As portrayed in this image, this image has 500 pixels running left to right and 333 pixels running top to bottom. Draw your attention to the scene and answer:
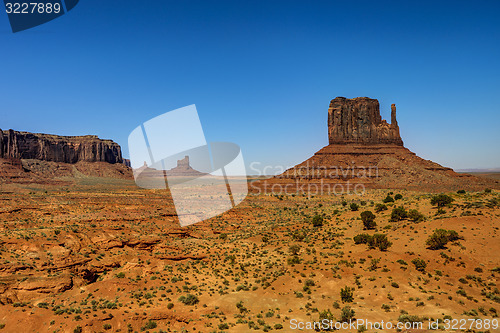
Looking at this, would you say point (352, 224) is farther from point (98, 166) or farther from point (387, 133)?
point (98, 166)

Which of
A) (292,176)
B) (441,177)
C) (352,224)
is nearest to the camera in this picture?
(352,224)

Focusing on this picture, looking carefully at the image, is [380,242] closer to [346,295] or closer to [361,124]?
[346,295]

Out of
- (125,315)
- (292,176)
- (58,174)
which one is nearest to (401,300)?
(125,315)

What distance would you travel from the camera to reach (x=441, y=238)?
68.7 ft

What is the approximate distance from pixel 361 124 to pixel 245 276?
97.5 m

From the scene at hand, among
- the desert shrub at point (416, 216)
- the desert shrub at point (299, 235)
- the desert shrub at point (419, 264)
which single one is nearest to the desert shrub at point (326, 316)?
the desert shrub at point (419, 264)

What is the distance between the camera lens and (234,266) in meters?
24.0

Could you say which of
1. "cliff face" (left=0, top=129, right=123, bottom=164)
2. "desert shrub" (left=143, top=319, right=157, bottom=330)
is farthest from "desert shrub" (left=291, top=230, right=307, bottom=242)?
"cliff face" (left=0, top=129, right=123, bottom=164)

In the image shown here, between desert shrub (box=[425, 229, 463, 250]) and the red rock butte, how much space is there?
181 feet

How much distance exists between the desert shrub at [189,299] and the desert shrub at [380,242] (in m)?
14.6

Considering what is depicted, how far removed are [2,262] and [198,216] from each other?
2432 centimetres

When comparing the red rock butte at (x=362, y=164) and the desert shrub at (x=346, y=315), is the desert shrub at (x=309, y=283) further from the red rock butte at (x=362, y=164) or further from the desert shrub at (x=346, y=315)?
the red rock butte at (x=362, y=164)

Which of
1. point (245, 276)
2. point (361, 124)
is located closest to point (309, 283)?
point (245, 276)

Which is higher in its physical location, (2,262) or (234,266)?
(2,262)
